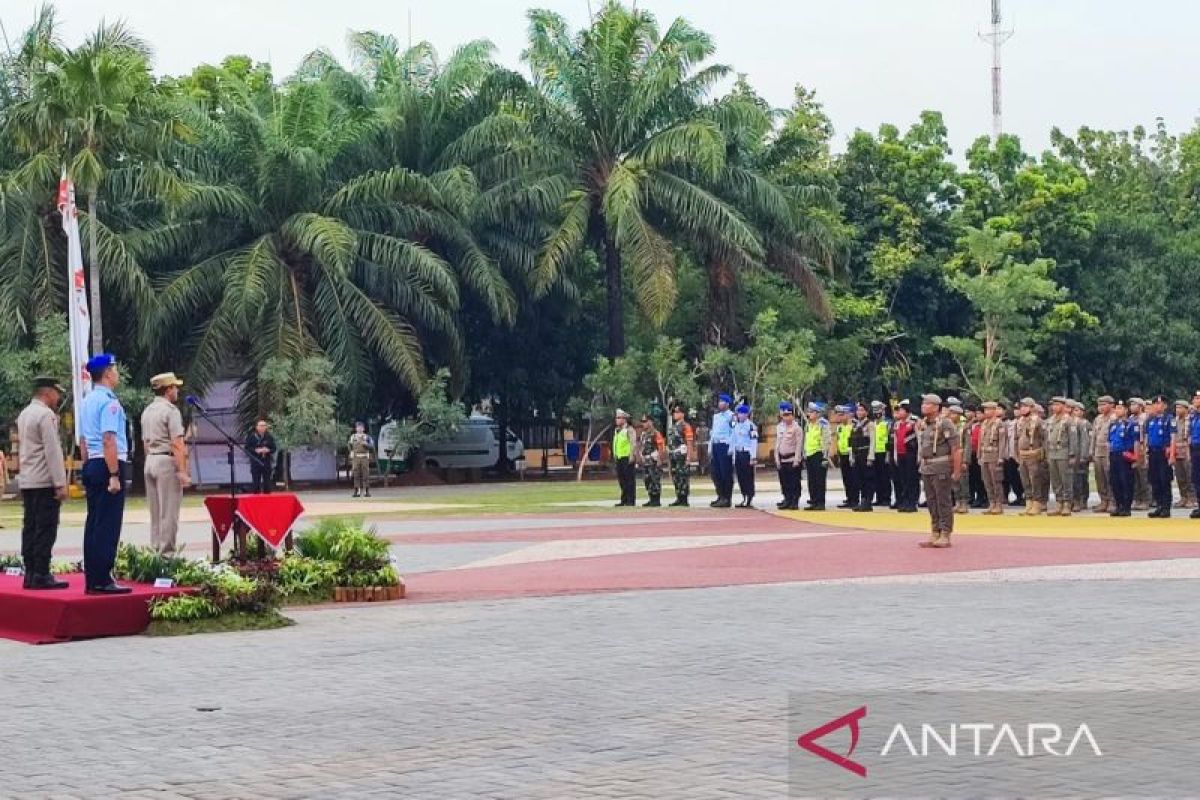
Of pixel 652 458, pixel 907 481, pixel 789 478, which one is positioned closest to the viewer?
pixel 907 481

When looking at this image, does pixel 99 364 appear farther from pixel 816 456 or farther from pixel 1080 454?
pixel 1080 454

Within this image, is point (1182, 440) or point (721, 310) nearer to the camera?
point (1182, 440)

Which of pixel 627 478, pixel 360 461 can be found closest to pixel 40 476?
pixel 627 478

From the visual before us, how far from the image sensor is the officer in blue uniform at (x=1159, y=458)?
83.9 feet

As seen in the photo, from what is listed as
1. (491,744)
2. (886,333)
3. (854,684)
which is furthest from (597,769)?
(886,333)

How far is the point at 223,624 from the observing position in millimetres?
13445

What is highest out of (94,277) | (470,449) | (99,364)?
(94,277)

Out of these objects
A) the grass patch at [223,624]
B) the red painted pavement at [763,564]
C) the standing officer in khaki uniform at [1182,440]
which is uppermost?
the standing officer in khaki uniform at [1182,440]

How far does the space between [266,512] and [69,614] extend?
2.63 m

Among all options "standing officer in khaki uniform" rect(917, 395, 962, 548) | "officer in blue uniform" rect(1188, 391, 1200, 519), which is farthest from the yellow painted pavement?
"standing officer in khaki uniform" rect(917, 395, 962, 548)

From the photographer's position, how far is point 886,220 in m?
55.3

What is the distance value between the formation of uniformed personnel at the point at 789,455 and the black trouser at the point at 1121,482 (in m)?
5.30

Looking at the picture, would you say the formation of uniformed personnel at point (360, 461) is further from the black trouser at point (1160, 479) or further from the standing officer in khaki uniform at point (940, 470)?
the standing officer in khaki uniform at point (940, 470)

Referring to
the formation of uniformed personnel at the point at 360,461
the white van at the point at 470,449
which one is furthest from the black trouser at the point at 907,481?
the white van at the point at 470,449
